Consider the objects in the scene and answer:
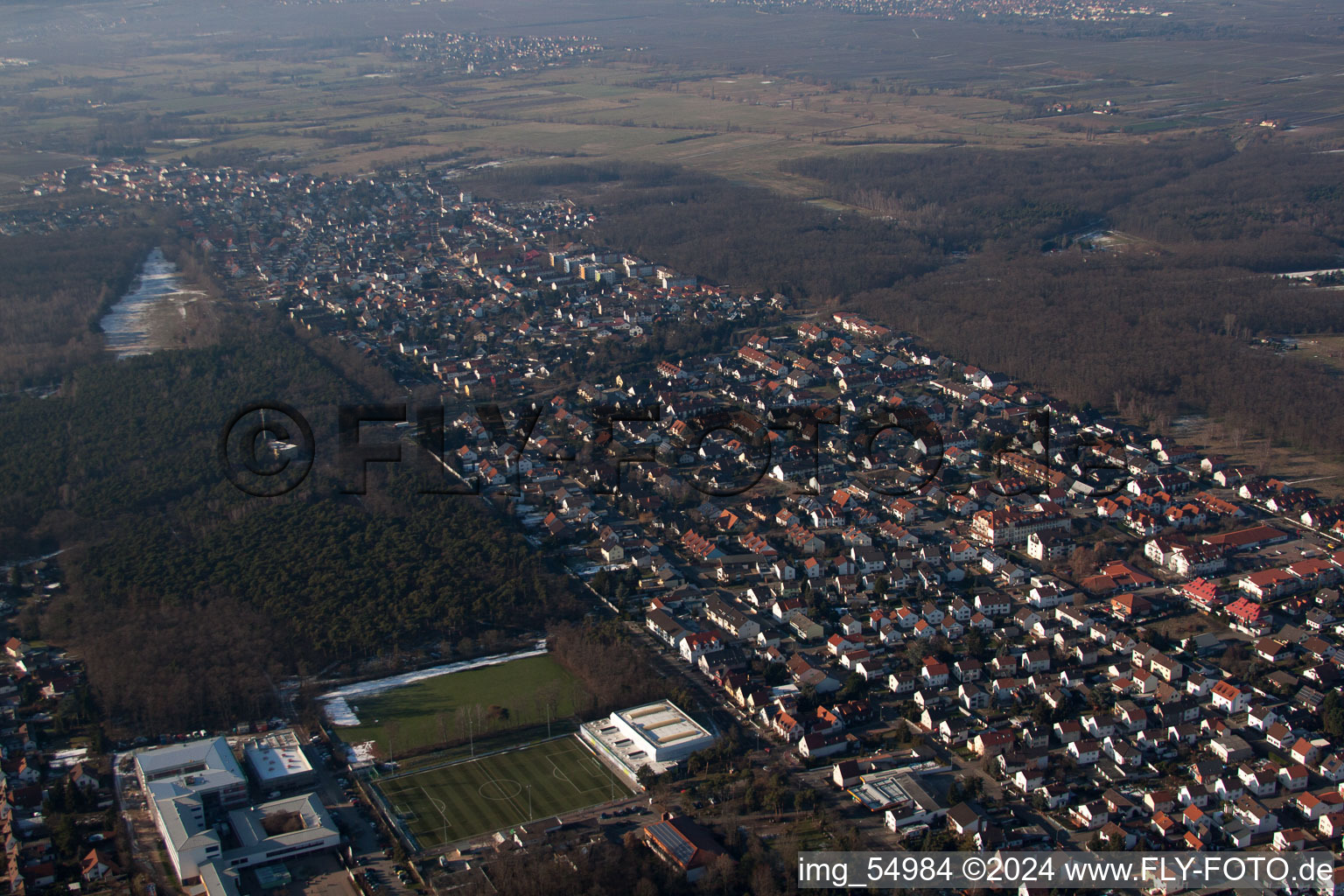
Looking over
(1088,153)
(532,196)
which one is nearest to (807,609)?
(532,196)

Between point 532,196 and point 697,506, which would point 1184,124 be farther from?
point 697,506

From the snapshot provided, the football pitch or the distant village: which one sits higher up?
the distant village

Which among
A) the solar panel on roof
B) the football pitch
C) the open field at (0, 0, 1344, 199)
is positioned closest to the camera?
the solar panel on roof

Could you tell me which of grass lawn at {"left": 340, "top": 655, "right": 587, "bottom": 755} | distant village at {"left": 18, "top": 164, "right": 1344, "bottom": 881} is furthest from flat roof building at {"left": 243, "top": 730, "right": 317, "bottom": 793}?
distant village at {"left": 18, "top": 164, "right": 1344, "bottom": 881}

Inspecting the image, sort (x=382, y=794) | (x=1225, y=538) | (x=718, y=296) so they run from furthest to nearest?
(x=718, y=296) → (x=1225, y=538) → (x=382, y=794)

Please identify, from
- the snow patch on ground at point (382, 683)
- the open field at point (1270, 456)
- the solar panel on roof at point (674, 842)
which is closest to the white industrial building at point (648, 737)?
the solar panel on roof at point (674, 842)

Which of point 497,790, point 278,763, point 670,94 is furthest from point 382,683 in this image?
point 670,94

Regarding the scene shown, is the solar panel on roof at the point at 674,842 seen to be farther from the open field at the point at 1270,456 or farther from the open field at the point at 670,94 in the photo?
the open field at the point at 670,94

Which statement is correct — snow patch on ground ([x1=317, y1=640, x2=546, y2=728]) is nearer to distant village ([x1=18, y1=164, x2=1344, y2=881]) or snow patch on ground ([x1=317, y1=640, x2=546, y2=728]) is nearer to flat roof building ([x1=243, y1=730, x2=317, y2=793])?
flat roof building ([x1=243, y1=730, x2=317, y2=793])
